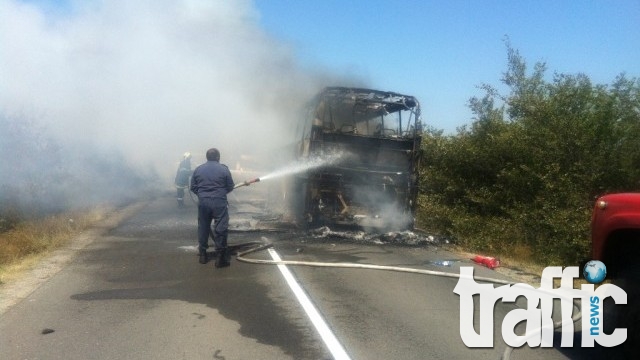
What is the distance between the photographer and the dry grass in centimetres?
948

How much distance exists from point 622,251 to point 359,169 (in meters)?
9.08

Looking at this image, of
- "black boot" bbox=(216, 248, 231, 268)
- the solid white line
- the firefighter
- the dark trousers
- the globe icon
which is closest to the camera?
the globe icon

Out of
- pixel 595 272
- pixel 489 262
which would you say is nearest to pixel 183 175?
pixel 489 262

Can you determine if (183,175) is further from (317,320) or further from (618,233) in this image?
(618,233)

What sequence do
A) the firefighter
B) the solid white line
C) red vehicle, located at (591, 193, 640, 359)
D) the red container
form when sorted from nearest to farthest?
red vehicle, located at (591, 193, 640, 359) → the solid white line → the red container → the firefighter

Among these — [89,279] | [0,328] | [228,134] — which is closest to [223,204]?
[89,279]

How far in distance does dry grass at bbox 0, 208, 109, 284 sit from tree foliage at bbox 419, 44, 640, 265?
837cm

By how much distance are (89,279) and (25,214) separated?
686 centimetres

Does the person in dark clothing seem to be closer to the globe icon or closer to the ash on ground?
the ash on ground

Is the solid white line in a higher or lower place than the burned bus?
lower

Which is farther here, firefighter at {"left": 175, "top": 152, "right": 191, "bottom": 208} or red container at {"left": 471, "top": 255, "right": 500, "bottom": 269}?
firefighter at {"left": 175, "top": 152, "right": 191, "bottom": 208}

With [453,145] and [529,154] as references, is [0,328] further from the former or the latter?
[453,145]

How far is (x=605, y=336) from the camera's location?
4.83 m

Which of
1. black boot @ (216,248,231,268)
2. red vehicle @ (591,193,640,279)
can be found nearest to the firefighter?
black boot @ (216,248,231,268)
